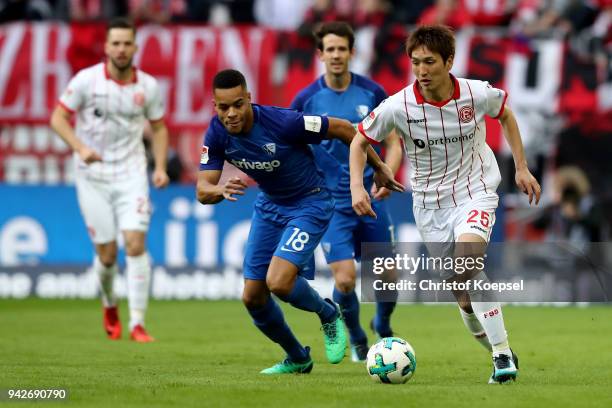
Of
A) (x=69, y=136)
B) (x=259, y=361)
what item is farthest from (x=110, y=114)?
(x=259, y=361)

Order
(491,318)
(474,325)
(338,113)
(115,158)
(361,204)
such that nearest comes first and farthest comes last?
(361,204)
(491,318)
(474,325)
(338,113)
(115,158)

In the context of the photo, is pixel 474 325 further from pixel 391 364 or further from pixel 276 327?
pixel 276 327

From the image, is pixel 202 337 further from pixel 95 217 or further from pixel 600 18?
pixel 600 18

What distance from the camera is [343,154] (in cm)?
1080

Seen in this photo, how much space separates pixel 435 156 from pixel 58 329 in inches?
231

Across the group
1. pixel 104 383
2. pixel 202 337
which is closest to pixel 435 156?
pixel 104 383

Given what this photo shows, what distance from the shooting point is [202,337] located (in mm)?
12477

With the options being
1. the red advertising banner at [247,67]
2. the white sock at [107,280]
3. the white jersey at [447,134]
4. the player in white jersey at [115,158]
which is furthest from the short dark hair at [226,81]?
the red advertising banner at [247,67]

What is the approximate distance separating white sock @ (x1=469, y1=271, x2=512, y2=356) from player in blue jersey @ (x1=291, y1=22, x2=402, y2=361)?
2283mm

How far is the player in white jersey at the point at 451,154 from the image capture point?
8352 mm

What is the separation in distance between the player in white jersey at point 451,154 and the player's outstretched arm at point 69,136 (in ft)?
11.8

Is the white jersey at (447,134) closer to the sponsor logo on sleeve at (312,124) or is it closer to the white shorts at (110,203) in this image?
the sponsor logo on sleeve at (312,124)

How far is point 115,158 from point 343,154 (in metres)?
2.68

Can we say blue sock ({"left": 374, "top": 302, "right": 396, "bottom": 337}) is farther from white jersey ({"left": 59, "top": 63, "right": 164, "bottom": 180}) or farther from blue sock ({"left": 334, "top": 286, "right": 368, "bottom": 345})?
white jersey ({"left": 59, "top": 63, "right": 164, "bottom": 180})
